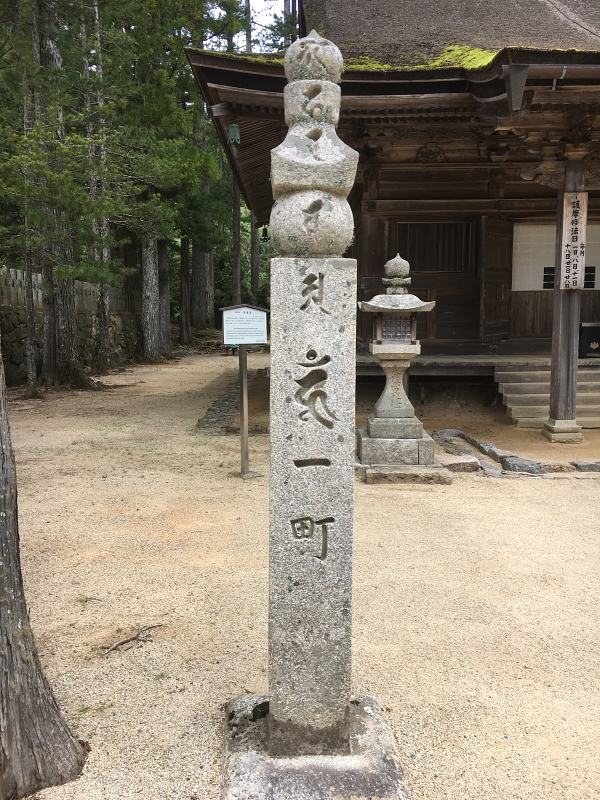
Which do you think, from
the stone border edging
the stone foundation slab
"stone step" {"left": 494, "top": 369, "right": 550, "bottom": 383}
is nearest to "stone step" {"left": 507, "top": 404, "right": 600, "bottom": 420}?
"stone step" {"left": 494, "top": 369, "right": 550, "bottom": 383}

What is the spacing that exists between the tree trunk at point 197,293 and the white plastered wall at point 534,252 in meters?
16.9

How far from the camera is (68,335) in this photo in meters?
13.6

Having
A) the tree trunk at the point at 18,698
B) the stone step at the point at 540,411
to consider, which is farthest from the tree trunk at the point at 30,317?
the tree trunk at the point at 18,698

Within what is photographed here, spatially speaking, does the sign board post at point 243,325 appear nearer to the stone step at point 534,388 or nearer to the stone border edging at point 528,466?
the stone border edging at point 528,466

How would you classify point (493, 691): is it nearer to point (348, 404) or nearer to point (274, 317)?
point (348, 404)

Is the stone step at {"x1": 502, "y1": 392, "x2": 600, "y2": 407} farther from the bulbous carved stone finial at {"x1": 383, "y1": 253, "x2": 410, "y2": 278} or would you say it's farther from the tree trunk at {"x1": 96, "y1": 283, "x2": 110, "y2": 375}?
the tree trunk at {"x1": 96, "y1": 283, "x2": 110, "y2": 375}

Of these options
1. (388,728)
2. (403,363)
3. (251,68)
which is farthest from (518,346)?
(388,728)

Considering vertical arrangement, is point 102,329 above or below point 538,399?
above

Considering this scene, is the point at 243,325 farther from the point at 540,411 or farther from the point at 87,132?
the point at 87,132

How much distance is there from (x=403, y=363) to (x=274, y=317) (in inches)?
216

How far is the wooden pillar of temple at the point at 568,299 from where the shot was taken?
8.61 meters

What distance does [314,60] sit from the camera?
7.93 feet

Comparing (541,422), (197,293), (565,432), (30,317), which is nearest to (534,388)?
(541,422)

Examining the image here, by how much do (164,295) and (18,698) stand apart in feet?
67.6
